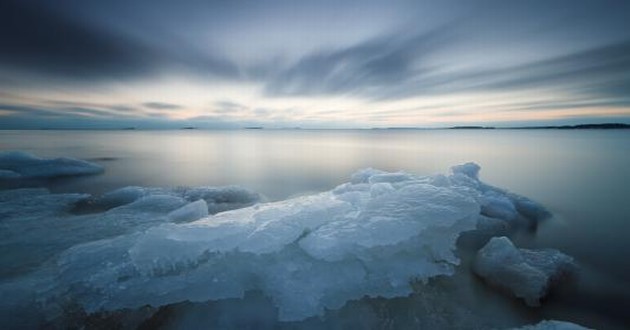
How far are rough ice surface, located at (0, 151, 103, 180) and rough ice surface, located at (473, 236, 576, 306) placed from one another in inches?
630

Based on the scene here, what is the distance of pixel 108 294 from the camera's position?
11.9 ft

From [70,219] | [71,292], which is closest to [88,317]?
[71,292]

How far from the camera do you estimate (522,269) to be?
4.35 m

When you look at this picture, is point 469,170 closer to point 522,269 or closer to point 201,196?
point 522,269

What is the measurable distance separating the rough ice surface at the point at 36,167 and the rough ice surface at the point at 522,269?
15995 mm

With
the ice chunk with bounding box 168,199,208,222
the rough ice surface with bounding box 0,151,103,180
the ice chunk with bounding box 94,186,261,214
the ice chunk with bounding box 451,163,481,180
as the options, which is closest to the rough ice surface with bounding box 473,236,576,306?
the ice chunk with bounding box 451,163,481,180

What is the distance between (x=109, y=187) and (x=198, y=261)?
9.34 metres

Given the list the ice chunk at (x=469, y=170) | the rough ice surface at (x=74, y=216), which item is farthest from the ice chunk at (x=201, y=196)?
the ice chunk at (x=469, y=170)

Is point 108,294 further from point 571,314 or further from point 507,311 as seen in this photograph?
point 571,314

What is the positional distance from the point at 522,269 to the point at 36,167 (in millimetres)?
17499

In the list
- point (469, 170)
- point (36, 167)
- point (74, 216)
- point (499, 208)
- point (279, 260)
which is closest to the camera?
point (279, 260)

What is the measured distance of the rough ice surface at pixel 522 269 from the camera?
13.5ft

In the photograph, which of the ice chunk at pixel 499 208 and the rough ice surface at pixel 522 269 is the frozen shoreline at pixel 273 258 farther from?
the ice chunk at pixel 499 208

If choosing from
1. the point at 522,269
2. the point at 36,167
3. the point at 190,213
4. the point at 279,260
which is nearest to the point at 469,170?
the point at 522,269
